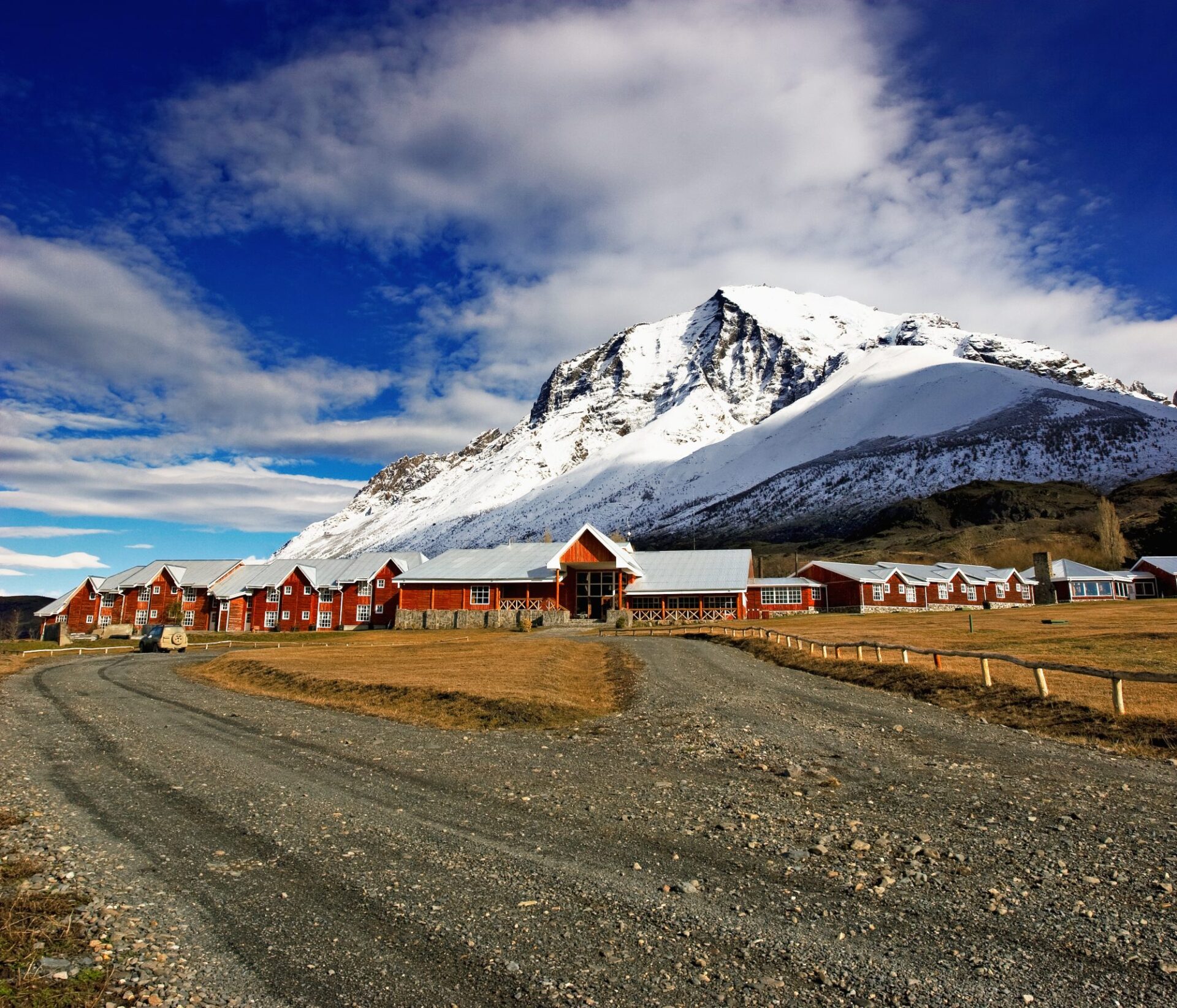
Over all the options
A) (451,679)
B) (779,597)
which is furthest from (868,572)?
(451,679)

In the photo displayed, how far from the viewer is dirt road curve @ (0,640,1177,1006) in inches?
247

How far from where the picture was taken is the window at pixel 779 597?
89.4m

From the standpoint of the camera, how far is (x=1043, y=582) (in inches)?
3947

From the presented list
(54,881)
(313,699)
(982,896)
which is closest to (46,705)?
(313,699)

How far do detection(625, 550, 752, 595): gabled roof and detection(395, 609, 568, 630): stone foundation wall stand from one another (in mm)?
8688

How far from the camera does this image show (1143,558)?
337 feet

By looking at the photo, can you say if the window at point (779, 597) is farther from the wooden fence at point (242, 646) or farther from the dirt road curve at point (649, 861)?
the dirt road curve at point (649, 861)

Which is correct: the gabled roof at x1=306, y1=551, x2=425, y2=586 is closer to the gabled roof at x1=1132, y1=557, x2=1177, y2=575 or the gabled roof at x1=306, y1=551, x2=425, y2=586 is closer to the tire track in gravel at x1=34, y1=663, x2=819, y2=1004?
the tire track in gravel at x1=34, y1=663, x2=819, y2=1004

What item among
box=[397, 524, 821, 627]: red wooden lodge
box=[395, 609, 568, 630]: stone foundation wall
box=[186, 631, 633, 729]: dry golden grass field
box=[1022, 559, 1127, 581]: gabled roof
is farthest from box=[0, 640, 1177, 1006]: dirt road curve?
box=[1022, 559, 1127, 581]: gabled roof

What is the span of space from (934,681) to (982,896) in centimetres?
1758

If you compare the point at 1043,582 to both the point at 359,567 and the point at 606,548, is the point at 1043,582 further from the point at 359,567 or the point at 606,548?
the point at 359,567

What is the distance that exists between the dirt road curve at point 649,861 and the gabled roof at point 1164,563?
350ft

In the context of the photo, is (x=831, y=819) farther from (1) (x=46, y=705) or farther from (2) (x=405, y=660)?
(2) (x=405, y=660)

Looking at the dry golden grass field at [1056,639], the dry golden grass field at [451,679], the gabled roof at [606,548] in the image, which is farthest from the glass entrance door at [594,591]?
the dry golden grass field at [451,679]
